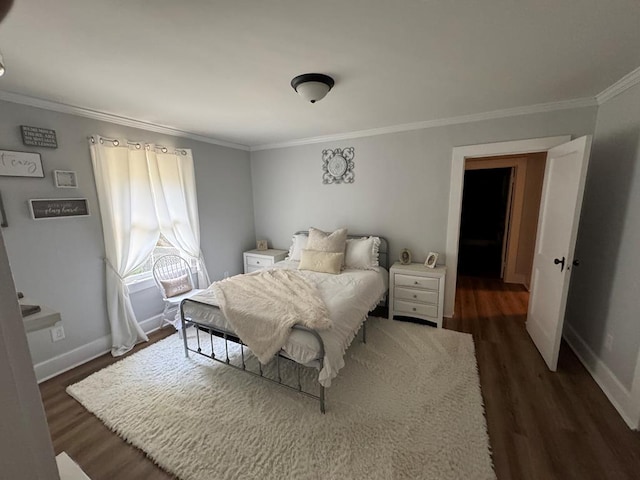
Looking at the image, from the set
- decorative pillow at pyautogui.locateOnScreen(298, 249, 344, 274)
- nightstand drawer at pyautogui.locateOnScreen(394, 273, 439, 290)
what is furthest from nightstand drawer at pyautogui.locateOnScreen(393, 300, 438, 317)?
decorative pillow at pyautogui.locateOnScreen(298, 249, 344, 274)

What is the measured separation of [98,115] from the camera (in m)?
2.59

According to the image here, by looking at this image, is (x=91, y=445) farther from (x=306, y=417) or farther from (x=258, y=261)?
(x=258, y=261)

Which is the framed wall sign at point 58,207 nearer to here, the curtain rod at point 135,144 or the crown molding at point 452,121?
the curtain rod at point 135,144

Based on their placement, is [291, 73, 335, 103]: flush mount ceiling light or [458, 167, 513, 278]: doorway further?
[458, 167, 513, 278]: doorway

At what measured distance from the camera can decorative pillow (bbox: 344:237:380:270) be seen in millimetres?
3354

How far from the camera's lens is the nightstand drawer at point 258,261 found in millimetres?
4102

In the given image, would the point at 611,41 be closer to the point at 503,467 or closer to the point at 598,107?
the point at 598,107

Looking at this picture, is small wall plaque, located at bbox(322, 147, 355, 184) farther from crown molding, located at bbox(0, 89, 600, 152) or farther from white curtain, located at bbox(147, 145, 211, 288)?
white curtain, located at bbox(147, 145, 211, 288)

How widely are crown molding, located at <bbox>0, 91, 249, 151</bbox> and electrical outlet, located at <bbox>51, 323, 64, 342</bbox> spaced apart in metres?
1.89

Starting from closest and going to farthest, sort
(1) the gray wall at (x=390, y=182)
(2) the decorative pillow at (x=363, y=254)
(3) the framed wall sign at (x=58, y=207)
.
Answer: (3) the framed wall sign at (x=58, y=207), (1) the gray wall at (x=390, y=182), (2) the decorative pillow at (x=363, y=254)

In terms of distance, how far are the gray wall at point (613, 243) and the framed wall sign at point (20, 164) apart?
182 inches

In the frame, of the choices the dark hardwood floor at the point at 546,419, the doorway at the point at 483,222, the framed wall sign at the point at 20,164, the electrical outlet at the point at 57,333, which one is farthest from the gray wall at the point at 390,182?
the electrical outlet at the point at 57,333

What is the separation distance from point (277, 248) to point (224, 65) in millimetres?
3091

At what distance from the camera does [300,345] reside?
189cm
